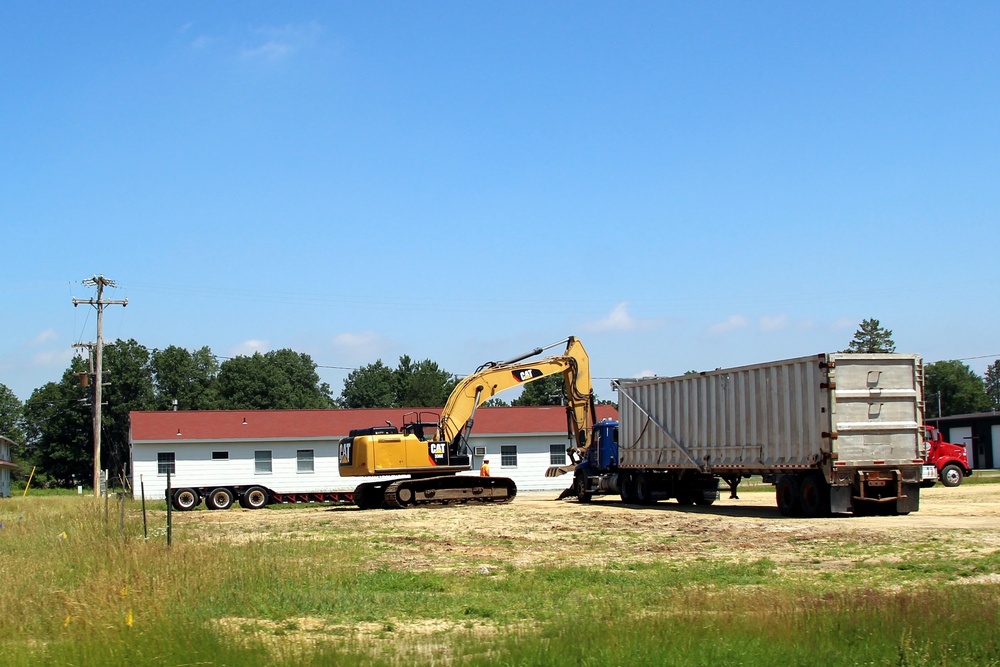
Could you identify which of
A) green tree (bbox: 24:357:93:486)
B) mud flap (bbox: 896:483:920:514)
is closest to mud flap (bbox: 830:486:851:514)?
mud flap (bbox: 896:483:920:514)

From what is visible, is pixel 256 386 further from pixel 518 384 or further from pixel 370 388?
pixel 518 384

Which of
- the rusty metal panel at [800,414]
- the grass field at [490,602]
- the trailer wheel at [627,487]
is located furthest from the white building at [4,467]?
the grass field at [490,602]

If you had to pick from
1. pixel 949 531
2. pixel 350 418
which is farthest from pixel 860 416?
pixel 350 418

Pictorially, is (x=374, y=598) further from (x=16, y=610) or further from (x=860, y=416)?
(x=860, y=416)

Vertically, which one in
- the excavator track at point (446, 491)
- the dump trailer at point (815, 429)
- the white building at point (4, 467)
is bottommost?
the white building at point (4, 467)

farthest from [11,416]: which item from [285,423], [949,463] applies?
[949,463]

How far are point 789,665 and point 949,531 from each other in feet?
44.7

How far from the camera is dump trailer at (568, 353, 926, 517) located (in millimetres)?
24359

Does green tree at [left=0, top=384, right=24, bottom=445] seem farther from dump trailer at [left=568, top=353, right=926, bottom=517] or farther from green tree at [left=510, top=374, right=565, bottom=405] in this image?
dump trailer at [left=568, top=353, right=926, bottom=517]

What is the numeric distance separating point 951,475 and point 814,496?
18991 millimetres

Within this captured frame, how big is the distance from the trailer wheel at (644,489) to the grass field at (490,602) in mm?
13637

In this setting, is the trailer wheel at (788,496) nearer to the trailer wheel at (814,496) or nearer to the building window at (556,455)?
the trailer wheel at (814,496)

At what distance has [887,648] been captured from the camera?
28.9 ft

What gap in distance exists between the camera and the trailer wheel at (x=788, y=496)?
26.0 meters
